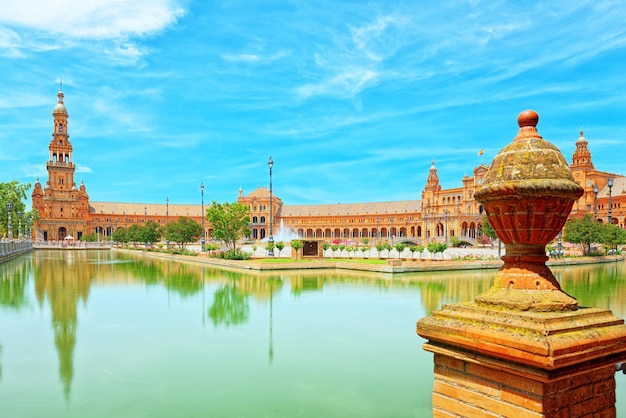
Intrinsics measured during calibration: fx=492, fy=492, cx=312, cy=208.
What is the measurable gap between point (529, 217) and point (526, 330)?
78 centimetres

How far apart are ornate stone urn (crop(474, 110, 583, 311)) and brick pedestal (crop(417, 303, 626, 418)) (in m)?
0.14

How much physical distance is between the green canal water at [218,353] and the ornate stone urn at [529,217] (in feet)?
13.0

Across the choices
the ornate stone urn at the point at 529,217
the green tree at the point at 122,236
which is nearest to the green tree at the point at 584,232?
the ornate stone urn at the point at 529,217

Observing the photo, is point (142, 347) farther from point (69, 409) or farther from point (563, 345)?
point (563, 345)

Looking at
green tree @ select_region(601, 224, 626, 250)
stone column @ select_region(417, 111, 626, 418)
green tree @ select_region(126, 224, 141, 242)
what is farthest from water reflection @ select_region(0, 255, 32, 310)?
green tree @ select_region(601, 224, 626, 250)

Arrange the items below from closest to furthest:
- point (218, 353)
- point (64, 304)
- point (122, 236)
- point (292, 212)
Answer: point (218, 353)
point (64, 304)
point (122, 236)
point (292, 212)

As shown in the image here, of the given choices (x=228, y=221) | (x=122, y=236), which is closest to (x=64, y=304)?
(x=228, y=221)

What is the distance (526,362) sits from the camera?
118 inches

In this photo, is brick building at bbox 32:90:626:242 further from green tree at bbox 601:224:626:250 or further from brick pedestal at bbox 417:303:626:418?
brick pedestal at bbox 417:303:626:418

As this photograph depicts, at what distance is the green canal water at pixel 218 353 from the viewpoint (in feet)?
23.1

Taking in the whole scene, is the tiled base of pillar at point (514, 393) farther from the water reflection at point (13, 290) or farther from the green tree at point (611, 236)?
the green tree at point (611, 236)

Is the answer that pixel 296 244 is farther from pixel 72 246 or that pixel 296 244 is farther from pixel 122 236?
pixel 72 246

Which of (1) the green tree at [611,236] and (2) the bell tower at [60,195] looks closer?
(1) the green tree at [611,236]

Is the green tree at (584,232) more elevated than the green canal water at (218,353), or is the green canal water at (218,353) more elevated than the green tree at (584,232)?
the green tree at (584,232)
